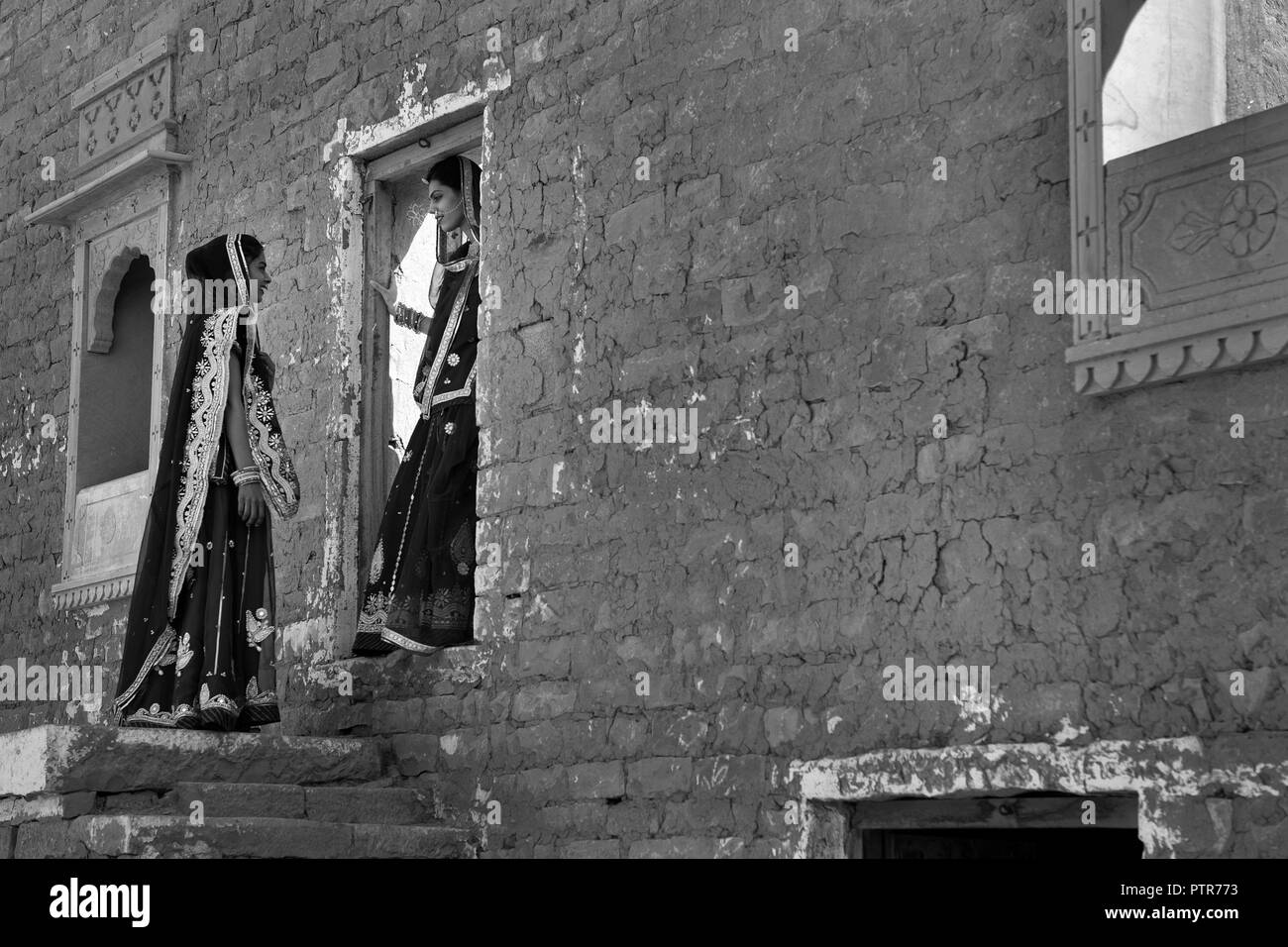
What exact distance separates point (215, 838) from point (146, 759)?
1.46 feet

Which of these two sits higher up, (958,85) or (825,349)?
(958,85)

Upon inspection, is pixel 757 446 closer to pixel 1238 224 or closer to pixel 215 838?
pixel 1238 224

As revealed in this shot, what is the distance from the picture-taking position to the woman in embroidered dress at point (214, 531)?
6.70 metres

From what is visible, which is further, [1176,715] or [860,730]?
[860,730]

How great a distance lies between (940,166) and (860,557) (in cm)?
125

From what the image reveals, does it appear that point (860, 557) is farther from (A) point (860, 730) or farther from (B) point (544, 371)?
(B) point (544, 371)

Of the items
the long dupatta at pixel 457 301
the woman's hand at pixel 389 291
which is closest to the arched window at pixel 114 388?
the woman's hand at pixel 389 291

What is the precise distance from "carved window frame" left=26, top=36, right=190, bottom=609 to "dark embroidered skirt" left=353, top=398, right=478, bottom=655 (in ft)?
6.30

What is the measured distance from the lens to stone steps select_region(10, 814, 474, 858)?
575 centimetres

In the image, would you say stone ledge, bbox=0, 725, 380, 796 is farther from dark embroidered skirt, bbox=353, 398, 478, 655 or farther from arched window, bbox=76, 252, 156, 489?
arched window, bbox=76, 252, 156, 489

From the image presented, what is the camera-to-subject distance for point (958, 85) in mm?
5949

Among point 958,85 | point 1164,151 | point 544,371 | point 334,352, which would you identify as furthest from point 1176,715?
point 334,352


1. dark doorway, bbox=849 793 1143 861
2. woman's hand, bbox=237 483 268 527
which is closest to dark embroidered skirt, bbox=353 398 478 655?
woman's hand, bbox=237 483 268 527

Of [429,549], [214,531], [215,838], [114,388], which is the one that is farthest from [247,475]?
[114,388]
